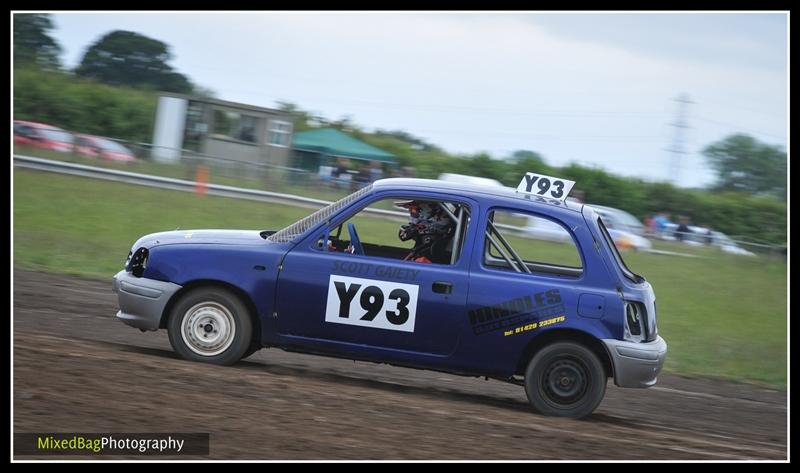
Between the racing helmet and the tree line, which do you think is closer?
the racing helmet

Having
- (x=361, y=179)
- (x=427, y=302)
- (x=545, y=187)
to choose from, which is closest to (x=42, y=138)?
(x=361, y=179)

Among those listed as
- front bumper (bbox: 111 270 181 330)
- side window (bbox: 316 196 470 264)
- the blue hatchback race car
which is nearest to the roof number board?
the blue hatchback race car

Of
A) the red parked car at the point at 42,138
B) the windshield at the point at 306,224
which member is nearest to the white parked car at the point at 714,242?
the red parked car at the point at 42,138

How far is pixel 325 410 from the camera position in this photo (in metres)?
6.86

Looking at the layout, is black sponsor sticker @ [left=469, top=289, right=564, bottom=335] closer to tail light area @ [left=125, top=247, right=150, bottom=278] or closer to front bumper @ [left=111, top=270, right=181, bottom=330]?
front bumper @ [left=111, top=270, right=181, bottom=330]

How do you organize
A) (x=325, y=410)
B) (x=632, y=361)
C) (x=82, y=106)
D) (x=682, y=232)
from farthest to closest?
(x=82, y=106)
(x=682, y=232)
(x=632, y=361)
(x=325, y=410)

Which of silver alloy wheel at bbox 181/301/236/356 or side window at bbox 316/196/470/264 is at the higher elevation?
side window at bbox 316/196/470/264

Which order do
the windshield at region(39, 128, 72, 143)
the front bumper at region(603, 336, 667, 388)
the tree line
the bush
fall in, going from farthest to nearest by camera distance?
the bush < the tree line < the windshield at region(39, 128, 72, 143) < the front bumper at region(603, 336, 667, 388)

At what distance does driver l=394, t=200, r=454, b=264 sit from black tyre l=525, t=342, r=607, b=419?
4.01 feet

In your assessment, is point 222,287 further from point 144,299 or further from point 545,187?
point 545,187

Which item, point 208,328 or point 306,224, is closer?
point 208,328

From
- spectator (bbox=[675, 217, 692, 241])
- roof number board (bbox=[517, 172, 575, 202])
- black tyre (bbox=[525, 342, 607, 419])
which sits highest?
spectator (bbox=[675, 217, 692, 241])

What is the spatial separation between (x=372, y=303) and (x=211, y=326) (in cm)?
138

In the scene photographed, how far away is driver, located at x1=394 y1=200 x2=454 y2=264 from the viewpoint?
798cm
